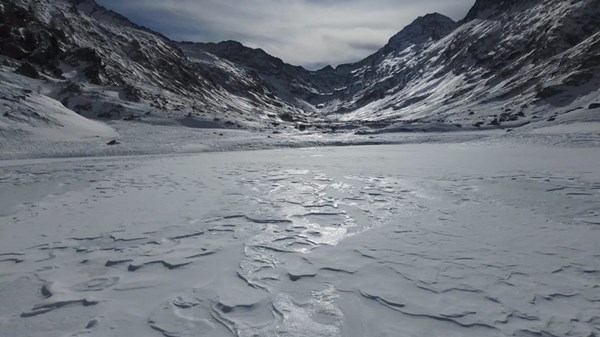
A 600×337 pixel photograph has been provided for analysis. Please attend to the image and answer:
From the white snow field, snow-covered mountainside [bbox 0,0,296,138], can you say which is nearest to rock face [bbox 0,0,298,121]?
snow-covered mountainside [bbox 0,0,296,138]

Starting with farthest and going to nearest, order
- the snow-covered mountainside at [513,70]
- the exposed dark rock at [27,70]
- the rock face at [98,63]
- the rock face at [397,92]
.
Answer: the snow-covered mountainside at [513,70] < the rock face at [397,92] < the rock face at [98,63] < the exposed dark rock at [27,70]

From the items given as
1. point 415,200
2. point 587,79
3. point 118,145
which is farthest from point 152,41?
point 415,200

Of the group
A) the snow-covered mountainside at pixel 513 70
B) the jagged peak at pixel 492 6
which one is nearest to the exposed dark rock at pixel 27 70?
the snow-covered mountainside at pixel 513 70

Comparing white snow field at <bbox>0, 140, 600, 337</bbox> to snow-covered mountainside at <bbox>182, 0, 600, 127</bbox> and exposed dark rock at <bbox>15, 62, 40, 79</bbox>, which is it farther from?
exposed dark rock at <bbox>15, 62, 40, 79</bbox>

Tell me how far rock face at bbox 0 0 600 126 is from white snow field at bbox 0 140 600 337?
40221mm

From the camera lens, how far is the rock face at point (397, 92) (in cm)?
5325

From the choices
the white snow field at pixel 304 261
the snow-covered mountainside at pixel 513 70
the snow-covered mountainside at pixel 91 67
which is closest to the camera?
the white snow field at pixel 304 261

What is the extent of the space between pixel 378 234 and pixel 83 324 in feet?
16.0

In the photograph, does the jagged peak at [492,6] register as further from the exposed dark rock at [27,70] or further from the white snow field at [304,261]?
the white snow field at [304,261]

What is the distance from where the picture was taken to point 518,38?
12606 centimetres

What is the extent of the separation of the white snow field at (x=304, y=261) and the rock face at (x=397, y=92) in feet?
132

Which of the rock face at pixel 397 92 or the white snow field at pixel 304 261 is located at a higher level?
the rock face at pixel 397 92

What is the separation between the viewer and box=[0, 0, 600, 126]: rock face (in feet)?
175

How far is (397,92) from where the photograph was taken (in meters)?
192
